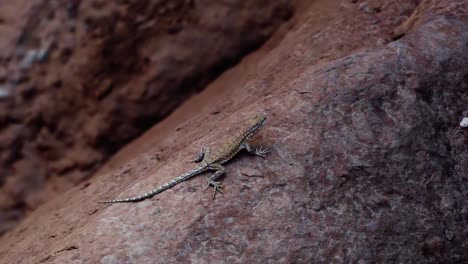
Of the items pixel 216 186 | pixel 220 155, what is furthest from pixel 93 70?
pixel 216 186

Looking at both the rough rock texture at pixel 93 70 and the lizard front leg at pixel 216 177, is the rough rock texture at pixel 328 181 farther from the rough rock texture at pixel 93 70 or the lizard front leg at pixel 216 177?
the rough rock texture at pixel 93 70

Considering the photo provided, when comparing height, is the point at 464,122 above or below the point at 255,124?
below

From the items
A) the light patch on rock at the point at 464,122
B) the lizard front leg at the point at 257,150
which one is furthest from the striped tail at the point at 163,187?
the light patch on rock at the point at 464,122

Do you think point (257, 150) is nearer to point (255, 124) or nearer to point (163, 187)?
point (255, 124)

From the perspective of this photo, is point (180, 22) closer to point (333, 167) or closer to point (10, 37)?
point (10, 37)

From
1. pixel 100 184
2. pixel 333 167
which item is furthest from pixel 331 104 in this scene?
pixel 100 184
